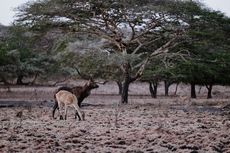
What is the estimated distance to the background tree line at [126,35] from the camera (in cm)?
2708

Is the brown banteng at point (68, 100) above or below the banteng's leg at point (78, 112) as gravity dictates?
above

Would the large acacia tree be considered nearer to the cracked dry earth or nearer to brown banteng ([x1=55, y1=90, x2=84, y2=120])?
brown banteng ([x1=55, y1=90, x2=84, y2=120])

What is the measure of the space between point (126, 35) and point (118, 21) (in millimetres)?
3339

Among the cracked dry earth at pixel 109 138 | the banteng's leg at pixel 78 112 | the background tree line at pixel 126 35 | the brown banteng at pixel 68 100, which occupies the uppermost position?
the background tree line at pixel 126 35

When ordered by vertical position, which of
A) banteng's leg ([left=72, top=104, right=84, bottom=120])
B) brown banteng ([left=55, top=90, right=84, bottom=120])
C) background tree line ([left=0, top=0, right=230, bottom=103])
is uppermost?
background tree line ([left=0, top=0, right=230, bottom=103])

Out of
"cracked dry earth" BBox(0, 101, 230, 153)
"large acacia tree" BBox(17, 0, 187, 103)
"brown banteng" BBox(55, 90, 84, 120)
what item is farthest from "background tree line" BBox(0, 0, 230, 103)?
"cracked dry earth" BBox(0, 101, 230, 153)

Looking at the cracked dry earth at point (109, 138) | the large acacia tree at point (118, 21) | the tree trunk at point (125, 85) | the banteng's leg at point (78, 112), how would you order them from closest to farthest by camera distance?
the cracked dry earth at point (109, 138) < the banteng's leg at point (78, 112) < the large acacia tree at point (118, 21) < the tree trunk at point (125, 85)

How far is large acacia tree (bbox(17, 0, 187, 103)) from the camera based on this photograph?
2683 centimetres

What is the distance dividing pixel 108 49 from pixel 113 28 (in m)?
2.96

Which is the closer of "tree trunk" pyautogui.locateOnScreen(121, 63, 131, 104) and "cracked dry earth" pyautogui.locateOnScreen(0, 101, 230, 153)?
"cracked dry earth" pyautogui.locateOnScreen(0, 101, 230, 153)

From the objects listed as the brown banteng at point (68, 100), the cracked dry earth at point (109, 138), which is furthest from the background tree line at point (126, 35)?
the cracked dry earth at point (109, 138)

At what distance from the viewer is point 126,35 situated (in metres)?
32.2

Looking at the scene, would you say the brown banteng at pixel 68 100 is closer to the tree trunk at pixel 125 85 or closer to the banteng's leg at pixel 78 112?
the banteng's leg at pixel 78 112

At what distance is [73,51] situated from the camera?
1176 inches
